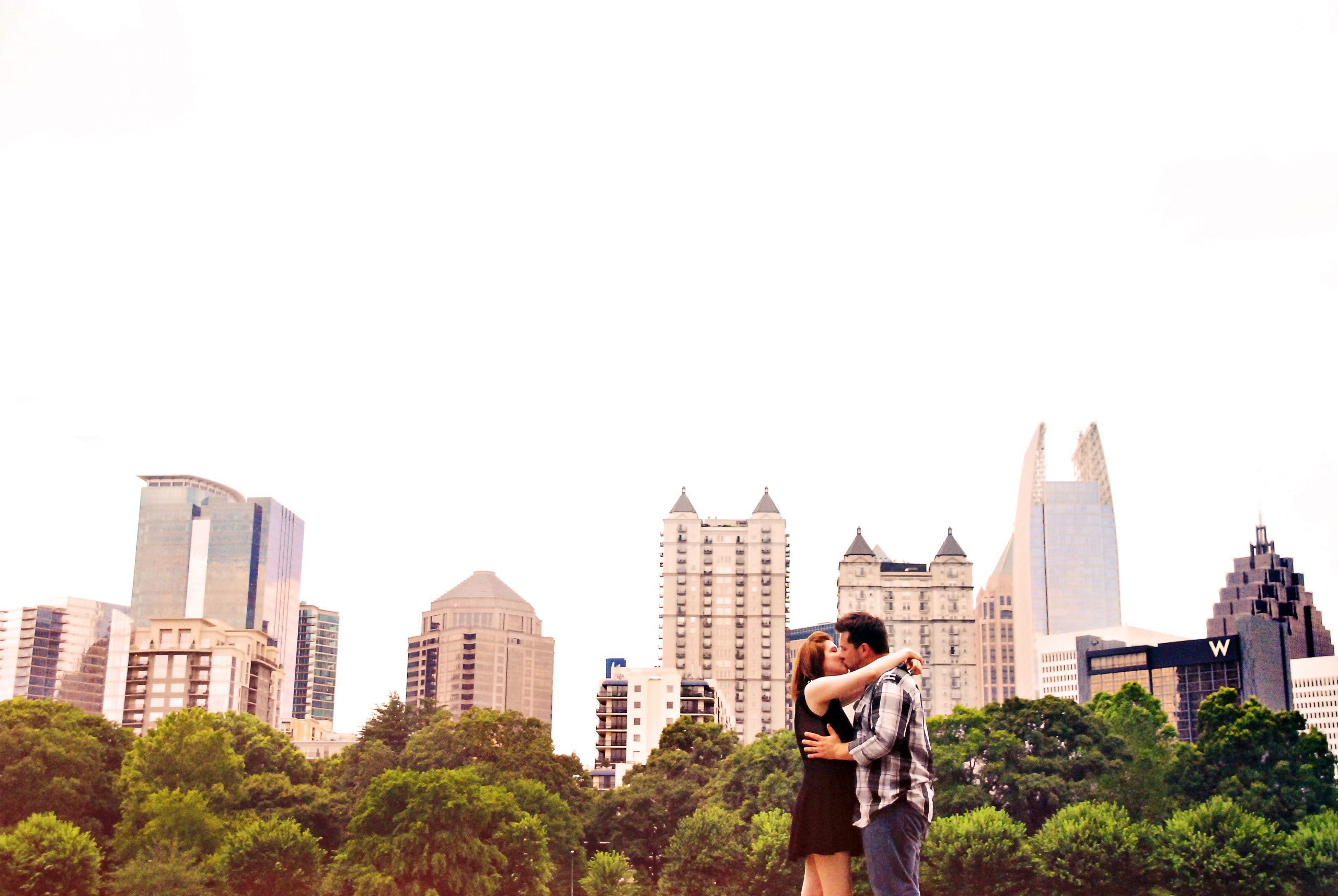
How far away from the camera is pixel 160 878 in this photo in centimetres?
3547

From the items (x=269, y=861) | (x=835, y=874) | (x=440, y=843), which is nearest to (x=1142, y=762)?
(x=440, y=843)

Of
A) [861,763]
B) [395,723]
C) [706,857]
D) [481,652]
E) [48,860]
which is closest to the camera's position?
[861,763]

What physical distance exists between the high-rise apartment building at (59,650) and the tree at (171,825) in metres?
81.3

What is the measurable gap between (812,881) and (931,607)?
380 feet

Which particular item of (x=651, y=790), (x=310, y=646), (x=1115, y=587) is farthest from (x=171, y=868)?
(x=310, y=646)

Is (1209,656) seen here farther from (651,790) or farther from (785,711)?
(651,790)

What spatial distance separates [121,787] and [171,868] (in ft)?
17.0

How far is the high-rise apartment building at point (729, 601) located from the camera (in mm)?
116438

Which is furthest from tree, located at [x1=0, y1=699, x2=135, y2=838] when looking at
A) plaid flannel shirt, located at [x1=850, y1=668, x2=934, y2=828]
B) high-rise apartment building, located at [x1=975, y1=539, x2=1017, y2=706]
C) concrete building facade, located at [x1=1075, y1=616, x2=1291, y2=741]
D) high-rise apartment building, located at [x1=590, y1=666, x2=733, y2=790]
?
high-rise apartment building, located at [x1=975, y1=539, x2=1017, y2=706]

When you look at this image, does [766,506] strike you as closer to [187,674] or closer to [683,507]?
[683,507]

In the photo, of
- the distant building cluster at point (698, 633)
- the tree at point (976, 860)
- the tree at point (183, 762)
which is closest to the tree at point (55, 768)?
the tree at point (183, 762)

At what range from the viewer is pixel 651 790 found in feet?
144

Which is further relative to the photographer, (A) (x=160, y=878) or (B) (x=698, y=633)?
(B) (x=698, y=633)

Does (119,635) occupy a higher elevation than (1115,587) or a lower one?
lower
